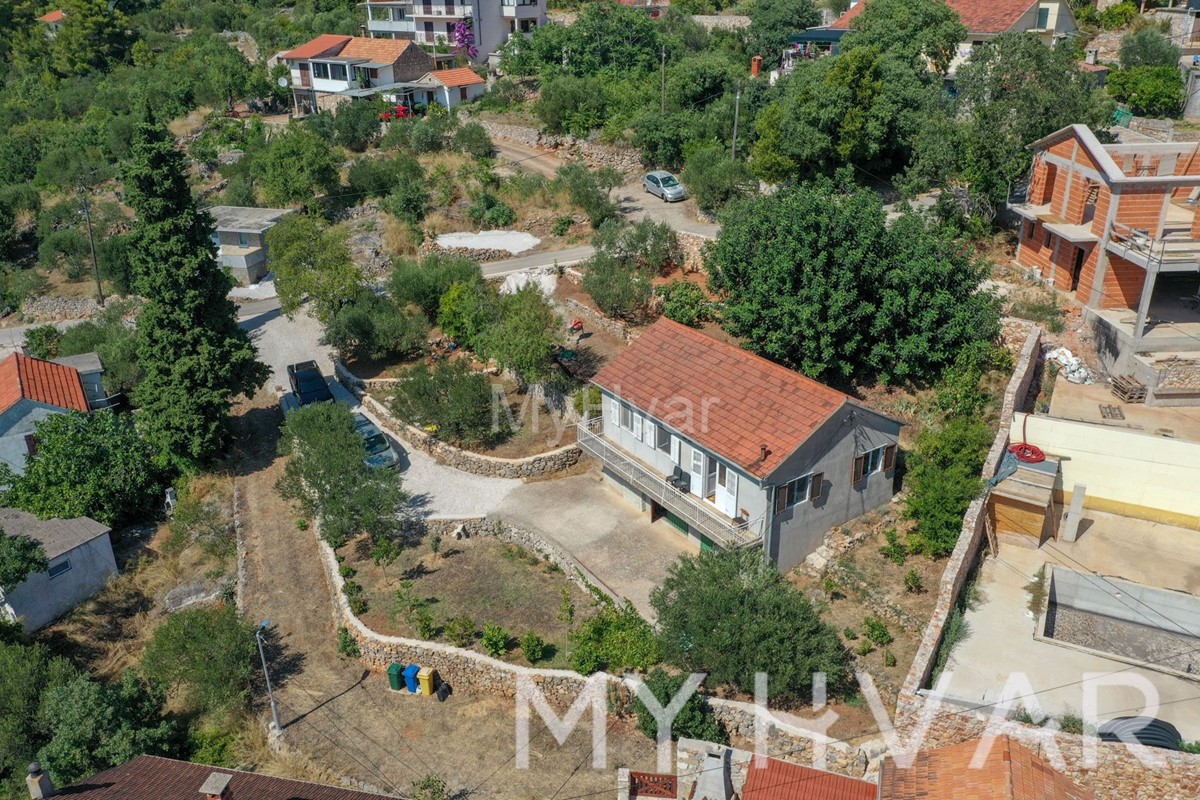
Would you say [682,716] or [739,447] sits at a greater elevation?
[739,447]

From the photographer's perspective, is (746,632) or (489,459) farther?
(489,459)

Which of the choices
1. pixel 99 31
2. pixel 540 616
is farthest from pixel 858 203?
pixel 99 31

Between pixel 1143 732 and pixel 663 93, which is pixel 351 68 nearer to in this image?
pixel 663 93

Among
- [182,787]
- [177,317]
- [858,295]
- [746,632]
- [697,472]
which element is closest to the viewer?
[182,787]

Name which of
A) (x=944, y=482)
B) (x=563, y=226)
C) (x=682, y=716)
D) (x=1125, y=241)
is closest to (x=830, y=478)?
(x=944, y=482)

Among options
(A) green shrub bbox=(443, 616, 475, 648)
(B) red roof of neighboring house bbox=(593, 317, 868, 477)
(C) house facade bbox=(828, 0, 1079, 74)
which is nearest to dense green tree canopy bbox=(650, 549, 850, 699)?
(B) red roof of neighboring house bbox=(593, 317, 868, 477)

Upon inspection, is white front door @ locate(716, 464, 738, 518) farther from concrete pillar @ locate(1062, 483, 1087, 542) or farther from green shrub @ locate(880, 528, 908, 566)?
concrete pillar @ locate(1062, 483, 1087, 542)

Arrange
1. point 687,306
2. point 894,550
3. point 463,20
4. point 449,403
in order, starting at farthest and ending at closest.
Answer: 1. point 463,20
2. point 687,306
3. point 449,403
4. point 894,550
